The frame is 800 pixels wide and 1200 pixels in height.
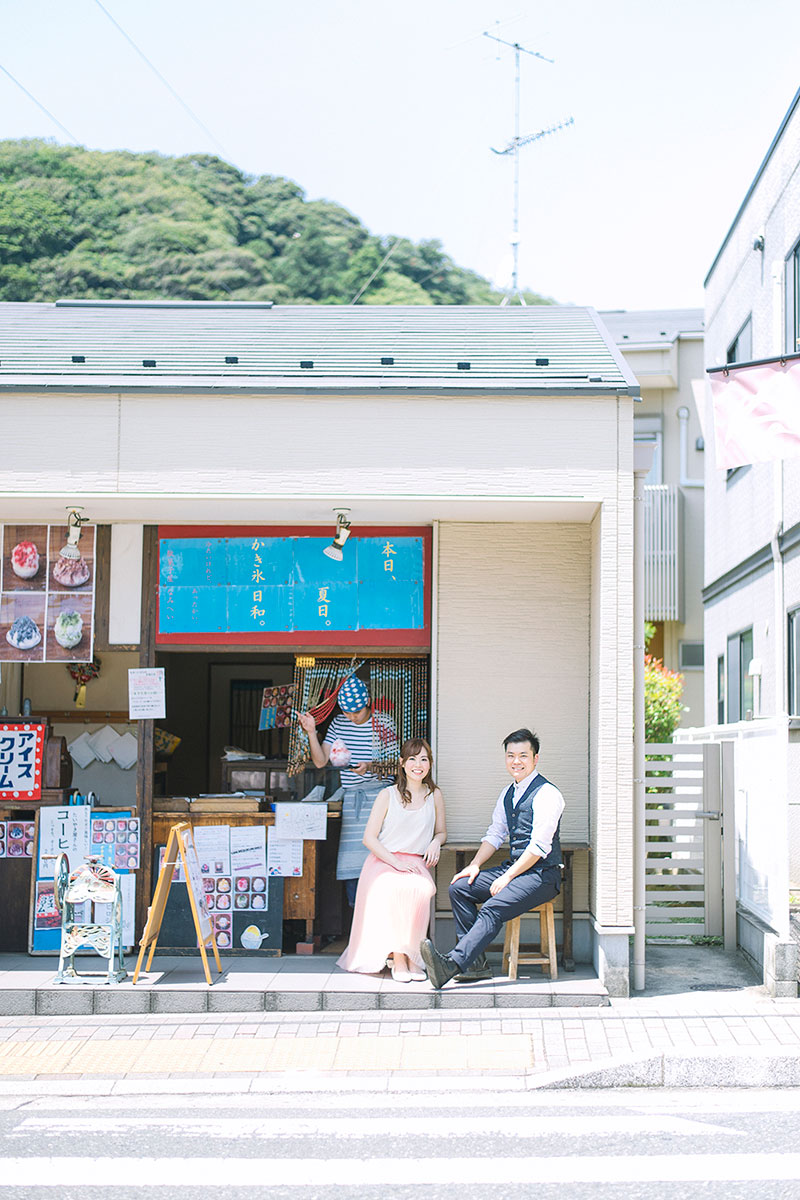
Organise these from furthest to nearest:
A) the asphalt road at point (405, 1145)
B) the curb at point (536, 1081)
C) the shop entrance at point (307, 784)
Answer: the shop entrance at point (307, 784)
the curb at point (536, 1081)
the asphalt road at point (405, 1145)

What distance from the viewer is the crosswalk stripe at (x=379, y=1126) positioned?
210 inches

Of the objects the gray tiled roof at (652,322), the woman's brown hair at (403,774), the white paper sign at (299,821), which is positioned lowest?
the white paper sign at (299,821)

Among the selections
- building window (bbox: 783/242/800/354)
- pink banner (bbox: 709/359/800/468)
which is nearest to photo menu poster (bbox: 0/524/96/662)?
pink banner (bbox: 709/359/800/468)

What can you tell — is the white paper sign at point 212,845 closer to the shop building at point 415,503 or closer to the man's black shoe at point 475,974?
the shop building at point 415,503

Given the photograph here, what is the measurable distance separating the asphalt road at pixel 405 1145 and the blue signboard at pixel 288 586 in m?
3.69

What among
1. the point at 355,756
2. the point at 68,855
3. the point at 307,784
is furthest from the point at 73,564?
the point at 355,756

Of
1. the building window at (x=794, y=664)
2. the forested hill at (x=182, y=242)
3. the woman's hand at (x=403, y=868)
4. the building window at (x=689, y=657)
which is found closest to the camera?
the woman's hand at (x=403, y=868)

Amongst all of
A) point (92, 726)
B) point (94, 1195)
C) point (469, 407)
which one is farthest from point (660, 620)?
point (94, 1195)

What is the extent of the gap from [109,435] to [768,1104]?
585 cm

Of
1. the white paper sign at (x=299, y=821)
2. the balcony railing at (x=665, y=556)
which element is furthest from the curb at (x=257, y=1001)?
the balcony railing at (x=665, y=556)

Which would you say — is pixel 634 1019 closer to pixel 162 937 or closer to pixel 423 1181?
pixel 423 1181

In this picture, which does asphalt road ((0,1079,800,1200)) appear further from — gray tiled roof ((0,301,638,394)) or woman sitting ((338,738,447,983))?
gray tiled roof ((0,301,638,394))

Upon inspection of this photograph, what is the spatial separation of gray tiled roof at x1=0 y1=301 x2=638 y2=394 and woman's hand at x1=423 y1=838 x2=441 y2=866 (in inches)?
127

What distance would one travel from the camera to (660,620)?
2439cm
